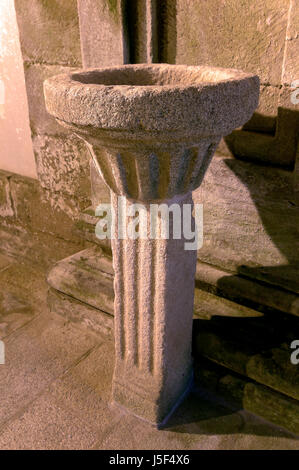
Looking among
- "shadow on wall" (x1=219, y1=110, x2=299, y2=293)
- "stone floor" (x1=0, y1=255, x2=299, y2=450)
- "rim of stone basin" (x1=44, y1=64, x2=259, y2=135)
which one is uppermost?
"rim of stone basin" (x1=44, y1=64, x2=259, y2=135)

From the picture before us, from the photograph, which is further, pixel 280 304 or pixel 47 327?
pixel 47 327

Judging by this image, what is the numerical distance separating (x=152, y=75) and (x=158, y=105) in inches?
24.3

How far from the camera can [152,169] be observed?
122 cm

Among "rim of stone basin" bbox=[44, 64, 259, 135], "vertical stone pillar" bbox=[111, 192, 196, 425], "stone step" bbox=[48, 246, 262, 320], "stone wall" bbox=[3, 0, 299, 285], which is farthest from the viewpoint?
"stone step" bbox=[48, 246, 262, 320]

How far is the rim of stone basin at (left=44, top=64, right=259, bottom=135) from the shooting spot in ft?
3.35

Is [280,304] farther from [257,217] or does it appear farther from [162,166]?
[162,166]

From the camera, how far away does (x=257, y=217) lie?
1784mm

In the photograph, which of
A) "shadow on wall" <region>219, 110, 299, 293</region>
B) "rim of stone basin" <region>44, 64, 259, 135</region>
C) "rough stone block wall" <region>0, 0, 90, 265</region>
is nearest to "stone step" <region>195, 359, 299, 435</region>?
"shadow on wall" <region>219, 110, 299, 293</region>

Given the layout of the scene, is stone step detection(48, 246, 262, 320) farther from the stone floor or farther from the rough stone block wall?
the rough stone block wall

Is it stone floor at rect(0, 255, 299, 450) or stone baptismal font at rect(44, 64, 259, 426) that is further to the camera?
stone floor at rect(0, 255, 299, 450)

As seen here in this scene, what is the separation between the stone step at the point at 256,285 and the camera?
173cm

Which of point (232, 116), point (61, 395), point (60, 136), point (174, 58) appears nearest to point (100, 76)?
point (174, 58)

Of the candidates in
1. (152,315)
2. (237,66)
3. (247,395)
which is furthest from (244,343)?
(237,66)

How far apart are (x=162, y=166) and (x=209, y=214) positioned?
0.74 meters
